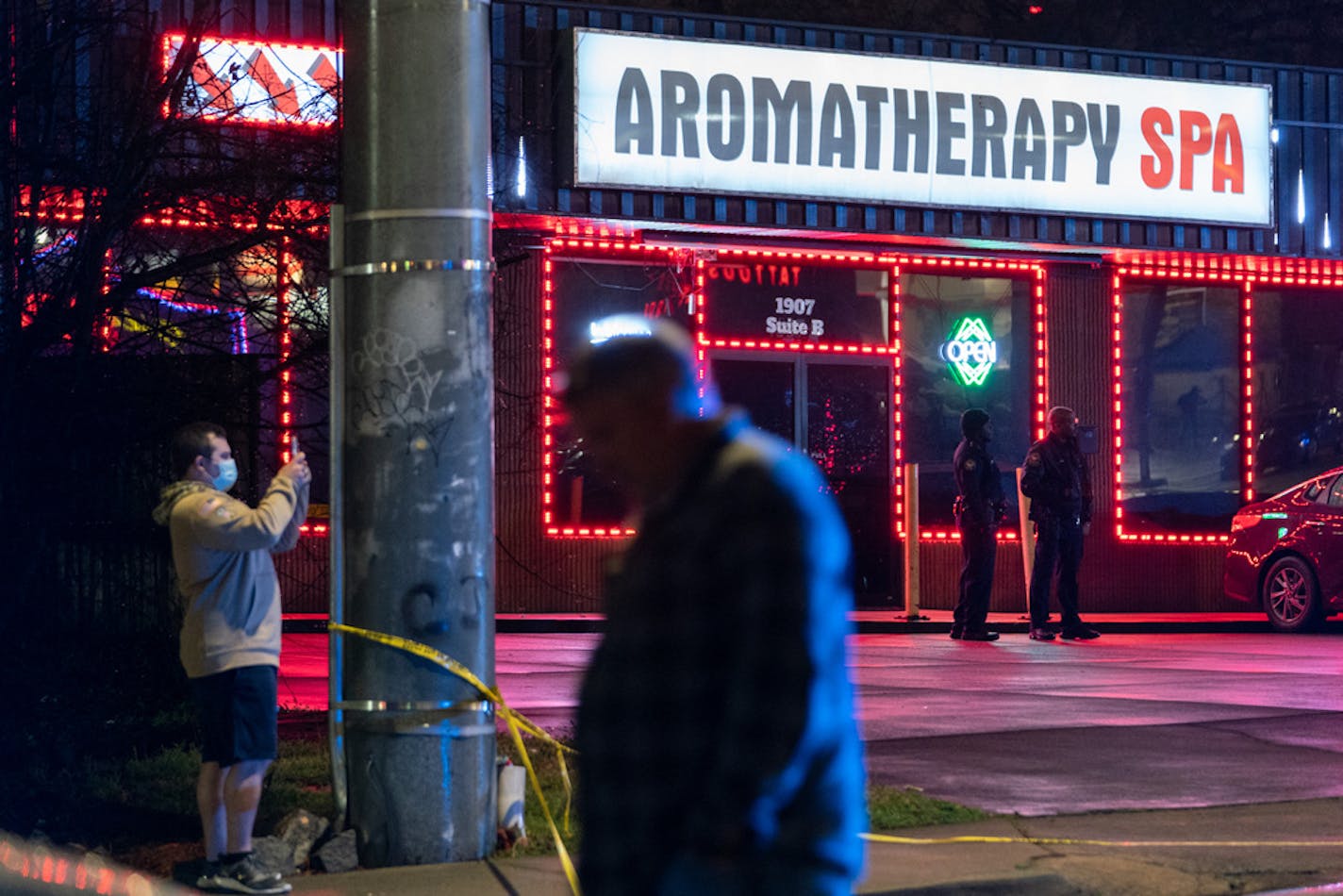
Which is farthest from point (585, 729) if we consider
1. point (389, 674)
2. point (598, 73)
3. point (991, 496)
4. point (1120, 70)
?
point (1120, 70)

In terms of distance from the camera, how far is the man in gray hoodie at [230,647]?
645cm

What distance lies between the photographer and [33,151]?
9117 mm

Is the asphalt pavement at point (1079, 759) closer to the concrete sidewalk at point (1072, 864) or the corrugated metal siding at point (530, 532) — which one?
the concrete sidewalk at point (1072, 864)

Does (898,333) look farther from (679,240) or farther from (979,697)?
(979,697)

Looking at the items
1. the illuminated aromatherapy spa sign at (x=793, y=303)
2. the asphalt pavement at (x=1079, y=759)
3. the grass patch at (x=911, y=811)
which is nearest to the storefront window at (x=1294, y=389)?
the illuminated aromatherapy spa sign at (x=793, y=303)

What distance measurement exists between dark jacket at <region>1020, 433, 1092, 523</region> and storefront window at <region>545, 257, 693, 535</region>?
4577mm

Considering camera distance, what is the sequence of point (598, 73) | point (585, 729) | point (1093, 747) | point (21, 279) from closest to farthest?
point (585, 729) → point (21, 279) → point (1093, 747) → point (598, 73)

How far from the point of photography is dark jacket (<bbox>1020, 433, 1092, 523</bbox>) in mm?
17094

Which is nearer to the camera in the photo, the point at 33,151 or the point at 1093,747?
the point at 33,151

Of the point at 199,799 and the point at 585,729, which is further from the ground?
the point at 585,729

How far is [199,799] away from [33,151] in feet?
13.0

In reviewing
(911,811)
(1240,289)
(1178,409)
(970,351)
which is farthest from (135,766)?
(1240,289)

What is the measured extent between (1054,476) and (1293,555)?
3.40 meters

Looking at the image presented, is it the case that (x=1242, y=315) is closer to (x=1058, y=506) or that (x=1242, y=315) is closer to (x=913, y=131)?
(x=913, y=131)
